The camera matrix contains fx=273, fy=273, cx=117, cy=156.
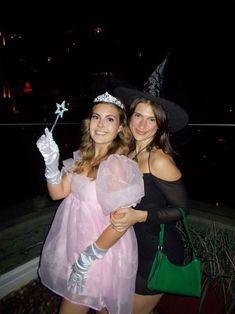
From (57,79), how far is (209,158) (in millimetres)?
22464

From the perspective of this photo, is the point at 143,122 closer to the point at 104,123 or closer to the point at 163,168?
the point at 104,123

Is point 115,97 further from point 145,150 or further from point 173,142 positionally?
point 173,142

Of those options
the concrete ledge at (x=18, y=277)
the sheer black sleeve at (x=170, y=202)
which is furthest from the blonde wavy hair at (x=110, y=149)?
the concrete ledge at (x=18, y=277)

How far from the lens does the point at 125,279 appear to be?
1.87 meters

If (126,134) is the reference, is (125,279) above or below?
below

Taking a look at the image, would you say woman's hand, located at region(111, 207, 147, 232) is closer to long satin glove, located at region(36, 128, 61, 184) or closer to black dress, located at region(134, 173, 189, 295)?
black dress, located at region(134, 173, 189, 295)

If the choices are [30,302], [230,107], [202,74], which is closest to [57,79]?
[202,74]

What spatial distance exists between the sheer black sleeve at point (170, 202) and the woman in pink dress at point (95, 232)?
0.69 feet

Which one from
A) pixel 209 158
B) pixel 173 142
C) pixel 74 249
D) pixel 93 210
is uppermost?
pixel 173 142

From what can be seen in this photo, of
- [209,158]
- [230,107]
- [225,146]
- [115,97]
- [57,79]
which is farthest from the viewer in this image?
[57,79]

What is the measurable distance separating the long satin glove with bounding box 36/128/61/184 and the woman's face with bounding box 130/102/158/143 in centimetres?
64

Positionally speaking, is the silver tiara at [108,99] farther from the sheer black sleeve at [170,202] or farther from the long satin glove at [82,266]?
the long satin glove at [82,266]

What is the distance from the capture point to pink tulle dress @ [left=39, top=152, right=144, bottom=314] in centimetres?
175

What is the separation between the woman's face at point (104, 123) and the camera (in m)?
2.09
